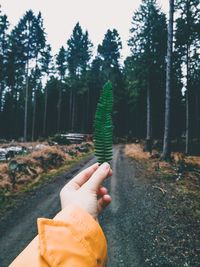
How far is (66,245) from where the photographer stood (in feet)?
2.94

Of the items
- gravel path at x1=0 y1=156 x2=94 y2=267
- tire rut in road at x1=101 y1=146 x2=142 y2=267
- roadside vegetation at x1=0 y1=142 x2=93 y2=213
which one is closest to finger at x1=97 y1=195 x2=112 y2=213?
tire rut in road at x1=101 y1=146 x2=142 y2=267

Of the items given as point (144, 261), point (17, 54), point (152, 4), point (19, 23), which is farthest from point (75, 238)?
point (19, 23)

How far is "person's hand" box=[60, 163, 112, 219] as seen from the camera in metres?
1.16

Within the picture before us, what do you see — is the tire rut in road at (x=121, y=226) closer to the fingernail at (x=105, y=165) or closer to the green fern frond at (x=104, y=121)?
the fingernail at (x=105, y=165)

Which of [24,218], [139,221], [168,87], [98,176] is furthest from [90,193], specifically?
[168,87]

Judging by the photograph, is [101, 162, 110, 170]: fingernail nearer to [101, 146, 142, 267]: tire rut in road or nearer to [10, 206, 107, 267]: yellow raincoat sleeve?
[10, 206, 107, 267]: yellow raincoat sleeve

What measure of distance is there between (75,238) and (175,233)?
722cm

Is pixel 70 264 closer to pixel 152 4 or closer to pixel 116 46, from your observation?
pixel 152 4

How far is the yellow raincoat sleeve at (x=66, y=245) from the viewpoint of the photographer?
85 centimetres

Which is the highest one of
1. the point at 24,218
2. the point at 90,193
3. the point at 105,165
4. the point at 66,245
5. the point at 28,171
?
the point at 105,165

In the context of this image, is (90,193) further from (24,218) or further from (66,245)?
(24,218)

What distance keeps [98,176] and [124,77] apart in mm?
27865

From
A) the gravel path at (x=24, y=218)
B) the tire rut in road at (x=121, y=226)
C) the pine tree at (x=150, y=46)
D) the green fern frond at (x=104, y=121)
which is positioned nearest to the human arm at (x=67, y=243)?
the green fern frond at (x=104, y=121)

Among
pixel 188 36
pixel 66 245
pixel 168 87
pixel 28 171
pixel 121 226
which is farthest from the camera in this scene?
pixel 188 36
